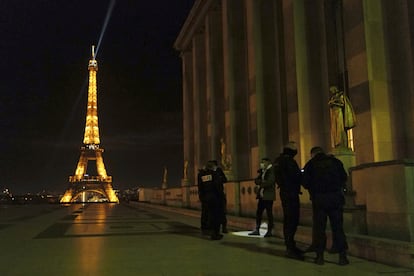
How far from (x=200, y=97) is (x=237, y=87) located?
10.3 metres

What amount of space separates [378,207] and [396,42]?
22.4 feet

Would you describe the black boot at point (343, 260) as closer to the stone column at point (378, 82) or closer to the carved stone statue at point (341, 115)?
the carved stone statue at point (341, 115)

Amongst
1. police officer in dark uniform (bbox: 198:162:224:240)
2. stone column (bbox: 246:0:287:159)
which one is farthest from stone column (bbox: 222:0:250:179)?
police officer in dark uniform (bbox: 198:162:224:240)

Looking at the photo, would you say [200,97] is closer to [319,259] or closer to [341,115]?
[341,115]

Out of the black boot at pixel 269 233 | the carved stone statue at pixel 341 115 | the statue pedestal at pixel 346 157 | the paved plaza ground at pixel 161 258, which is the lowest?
the paved plaza ground at pixel 161 258

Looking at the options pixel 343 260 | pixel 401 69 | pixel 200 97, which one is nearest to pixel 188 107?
pixel 200 97

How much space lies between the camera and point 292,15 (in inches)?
699

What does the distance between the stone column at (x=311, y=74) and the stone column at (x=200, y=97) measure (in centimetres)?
1757

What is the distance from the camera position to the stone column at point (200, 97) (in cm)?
3409

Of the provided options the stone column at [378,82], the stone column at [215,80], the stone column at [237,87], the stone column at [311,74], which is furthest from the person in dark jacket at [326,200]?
the stone column at [215,80]

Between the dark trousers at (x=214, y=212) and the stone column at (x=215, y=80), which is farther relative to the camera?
the stone column at (x=215, y=80)

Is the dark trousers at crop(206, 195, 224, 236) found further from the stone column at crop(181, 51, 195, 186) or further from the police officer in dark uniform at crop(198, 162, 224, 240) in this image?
the stone column at crop(181, 51, 195, 186)

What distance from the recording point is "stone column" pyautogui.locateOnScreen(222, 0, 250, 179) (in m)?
24.3

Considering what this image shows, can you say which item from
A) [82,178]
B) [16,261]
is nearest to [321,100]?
[16,261]
